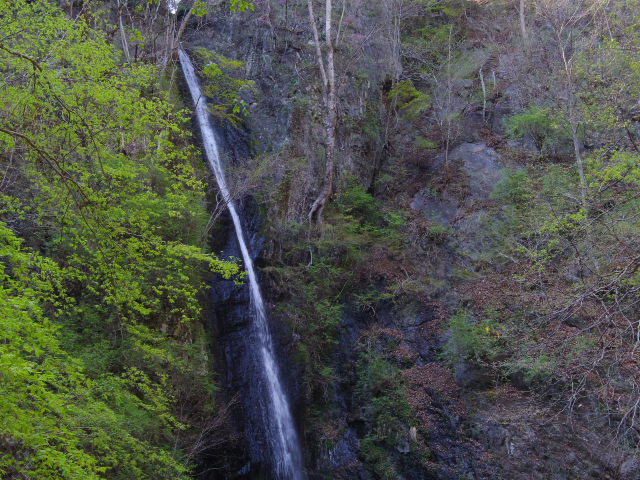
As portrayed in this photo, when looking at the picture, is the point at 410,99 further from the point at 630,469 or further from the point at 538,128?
the point at 630,469

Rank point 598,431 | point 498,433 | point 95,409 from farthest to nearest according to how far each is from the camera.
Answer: point 498,433, point 598,431, point 95,409

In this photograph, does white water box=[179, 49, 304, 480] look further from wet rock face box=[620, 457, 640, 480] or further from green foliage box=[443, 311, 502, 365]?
wet rock face box=[620, 457, 640, 480]

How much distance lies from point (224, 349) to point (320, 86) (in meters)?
9.79

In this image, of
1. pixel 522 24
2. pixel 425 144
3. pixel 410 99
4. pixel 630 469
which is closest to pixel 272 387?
pixel 630 469

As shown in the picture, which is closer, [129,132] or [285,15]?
[129,132]

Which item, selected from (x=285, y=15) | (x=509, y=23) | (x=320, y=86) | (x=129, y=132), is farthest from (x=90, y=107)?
(x=509, y=23)

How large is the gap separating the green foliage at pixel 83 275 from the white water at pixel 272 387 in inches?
72.2

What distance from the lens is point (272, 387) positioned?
10109 millimetres

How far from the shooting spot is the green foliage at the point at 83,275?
3.61 metres

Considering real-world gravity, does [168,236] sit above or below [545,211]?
above

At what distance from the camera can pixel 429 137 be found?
1678cm

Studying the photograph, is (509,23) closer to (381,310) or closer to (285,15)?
(285,15)

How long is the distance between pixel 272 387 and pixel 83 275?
5.99 metres

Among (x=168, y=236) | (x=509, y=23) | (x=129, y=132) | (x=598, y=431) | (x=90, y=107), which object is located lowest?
(x=598, y=431)
